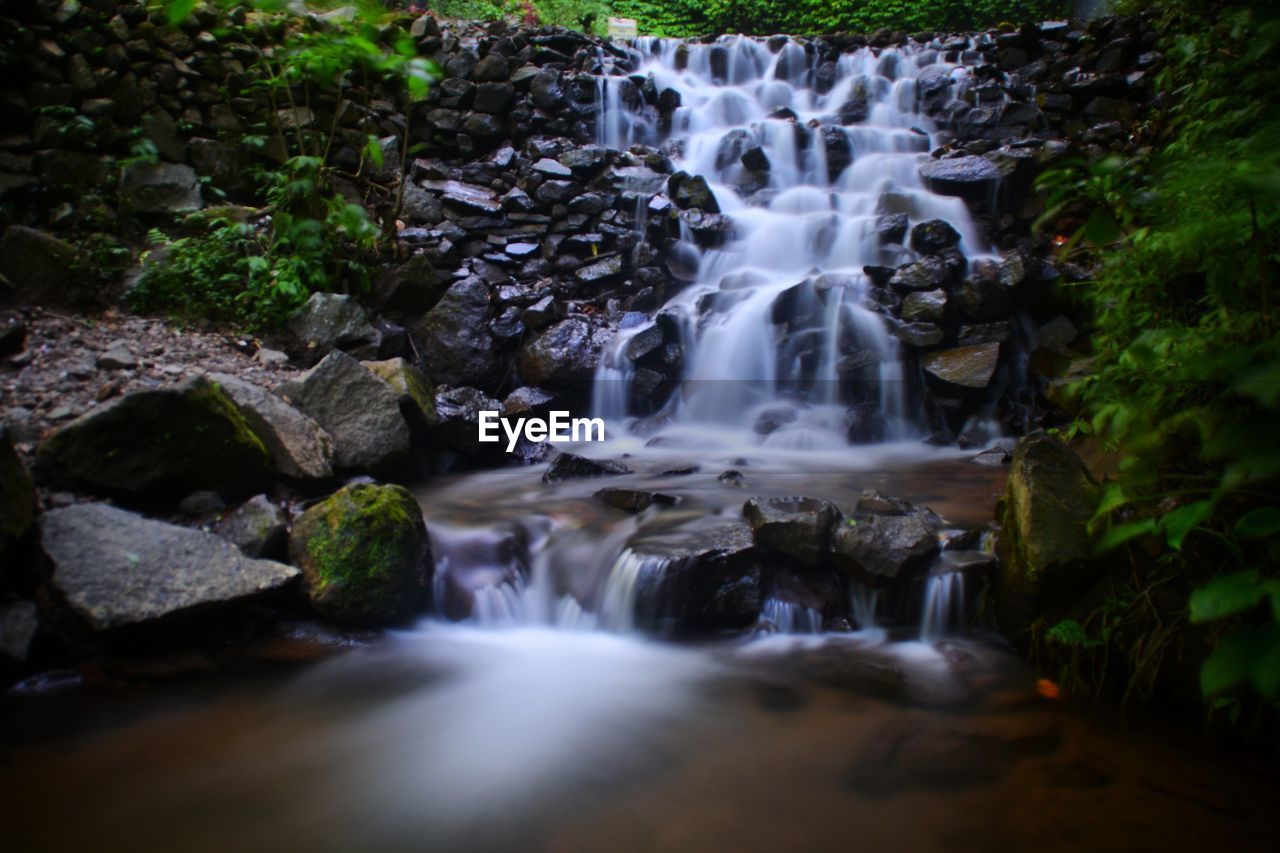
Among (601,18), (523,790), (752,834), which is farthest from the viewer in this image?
(601,18)

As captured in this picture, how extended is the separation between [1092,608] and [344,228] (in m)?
6.78

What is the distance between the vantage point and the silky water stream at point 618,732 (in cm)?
227

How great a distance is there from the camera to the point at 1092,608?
2967mm

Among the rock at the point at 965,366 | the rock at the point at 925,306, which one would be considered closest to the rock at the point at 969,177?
the rock at the point at 925,306

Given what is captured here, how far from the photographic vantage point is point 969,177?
909cm

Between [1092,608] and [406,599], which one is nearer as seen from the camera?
[1092,608]

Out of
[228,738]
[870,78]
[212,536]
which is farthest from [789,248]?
[228,738]

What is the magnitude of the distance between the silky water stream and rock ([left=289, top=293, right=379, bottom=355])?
5.87 feet

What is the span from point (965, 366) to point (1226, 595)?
586cm

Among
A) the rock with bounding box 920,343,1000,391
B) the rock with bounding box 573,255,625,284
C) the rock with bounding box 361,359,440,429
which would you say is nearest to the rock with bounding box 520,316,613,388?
the rock with bounding box 573,255,625,284

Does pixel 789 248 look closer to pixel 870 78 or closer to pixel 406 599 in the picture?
pixel 870 78

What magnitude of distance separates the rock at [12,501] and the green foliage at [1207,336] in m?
3.95

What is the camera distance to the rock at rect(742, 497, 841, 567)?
3.74 m

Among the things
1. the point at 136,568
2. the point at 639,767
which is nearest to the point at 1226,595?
the point at 639,767
